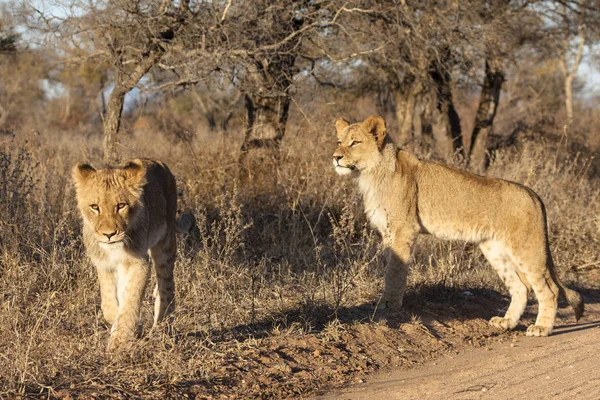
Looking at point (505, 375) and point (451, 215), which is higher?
point (451, 215)

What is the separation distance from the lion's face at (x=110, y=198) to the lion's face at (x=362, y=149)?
234 centimetres

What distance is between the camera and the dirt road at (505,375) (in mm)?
4402

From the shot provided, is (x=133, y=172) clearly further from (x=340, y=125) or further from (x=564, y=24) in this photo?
(x=564, y=24)

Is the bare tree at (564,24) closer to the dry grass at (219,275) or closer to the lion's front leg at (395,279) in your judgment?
the dry grass at (219,275)

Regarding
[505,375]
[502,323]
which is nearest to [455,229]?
[502,323]

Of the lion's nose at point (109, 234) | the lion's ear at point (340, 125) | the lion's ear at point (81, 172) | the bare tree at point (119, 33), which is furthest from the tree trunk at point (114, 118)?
the lion's nose at point (109, 234)

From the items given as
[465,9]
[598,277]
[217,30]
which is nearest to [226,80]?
[217,30]

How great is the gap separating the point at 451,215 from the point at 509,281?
78 cm

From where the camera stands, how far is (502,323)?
6.34m

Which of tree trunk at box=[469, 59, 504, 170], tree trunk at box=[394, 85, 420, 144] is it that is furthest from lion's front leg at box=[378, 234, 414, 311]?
tree trunk at box=[469, 59, 504, 170]

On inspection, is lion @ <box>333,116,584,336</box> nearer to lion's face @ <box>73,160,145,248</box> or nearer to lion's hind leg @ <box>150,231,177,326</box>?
lion's hind leg @ <box>150,231,177,326</box>

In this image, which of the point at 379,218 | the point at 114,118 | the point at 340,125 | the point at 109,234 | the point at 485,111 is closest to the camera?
the point at 109,234

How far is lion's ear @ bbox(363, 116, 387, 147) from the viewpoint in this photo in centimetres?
668

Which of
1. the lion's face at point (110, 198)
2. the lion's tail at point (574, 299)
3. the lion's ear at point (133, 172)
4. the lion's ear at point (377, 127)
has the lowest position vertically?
the lion's tail at point (574, 299)
